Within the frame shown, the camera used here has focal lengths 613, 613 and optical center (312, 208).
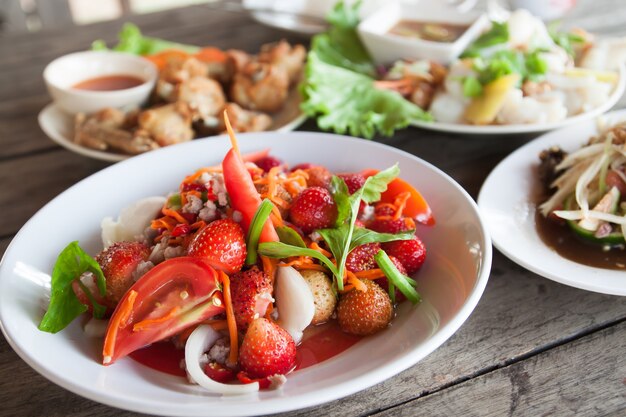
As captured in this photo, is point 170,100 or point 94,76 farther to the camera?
point 94,76

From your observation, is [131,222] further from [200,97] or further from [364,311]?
[200,97]

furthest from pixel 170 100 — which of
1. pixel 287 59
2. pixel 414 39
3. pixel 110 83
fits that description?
pixel 414 39

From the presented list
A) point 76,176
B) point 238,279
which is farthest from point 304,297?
point 76,176

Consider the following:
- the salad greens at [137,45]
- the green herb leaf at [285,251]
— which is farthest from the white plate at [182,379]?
the salad greens at [137,45]

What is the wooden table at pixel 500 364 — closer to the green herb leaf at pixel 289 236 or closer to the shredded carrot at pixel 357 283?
the shredded carrot at pixel 357 283

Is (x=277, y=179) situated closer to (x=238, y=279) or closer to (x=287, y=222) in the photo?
(x=287, y=222)
